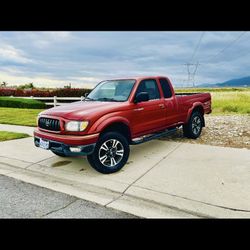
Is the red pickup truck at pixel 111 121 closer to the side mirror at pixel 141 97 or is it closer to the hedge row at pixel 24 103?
the side mirror at pixel 141 97

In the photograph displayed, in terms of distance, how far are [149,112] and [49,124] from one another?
90.8 inches

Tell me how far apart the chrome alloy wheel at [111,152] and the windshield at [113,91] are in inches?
→ 42.1

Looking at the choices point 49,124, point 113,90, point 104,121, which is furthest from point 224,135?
point 49,124

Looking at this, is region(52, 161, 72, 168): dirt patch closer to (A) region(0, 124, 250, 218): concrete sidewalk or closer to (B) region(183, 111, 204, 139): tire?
(A) region(0, 124, 250, 218): concrete sidewalk

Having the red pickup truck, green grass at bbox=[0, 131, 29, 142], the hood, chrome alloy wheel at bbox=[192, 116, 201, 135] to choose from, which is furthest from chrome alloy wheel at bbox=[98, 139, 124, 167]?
green grass at bbox=[0, 131, 29, 142]

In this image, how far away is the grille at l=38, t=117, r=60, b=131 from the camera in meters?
4.81

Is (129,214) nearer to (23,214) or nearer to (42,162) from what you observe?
(23,214)

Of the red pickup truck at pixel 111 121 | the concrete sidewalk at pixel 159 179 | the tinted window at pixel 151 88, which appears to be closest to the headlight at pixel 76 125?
the red pickup truck at pixel 111 121

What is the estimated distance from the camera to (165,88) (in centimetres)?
665

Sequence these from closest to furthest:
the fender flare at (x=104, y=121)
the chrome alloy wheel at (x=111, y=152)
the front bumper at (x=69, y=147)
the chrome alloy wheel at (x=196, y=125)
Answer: the front bumper at (x=69, y=147) → the fender flare at (x=104, y=121) → the chrome alloy wheel at (x=111, y=152) → the chrome alloy wheel at (x=196, y=125)

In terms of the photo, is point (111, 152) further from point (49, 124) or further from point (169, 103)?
point (169, 103)

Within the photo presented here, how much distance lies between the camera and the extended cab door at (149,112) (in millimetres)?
5527
